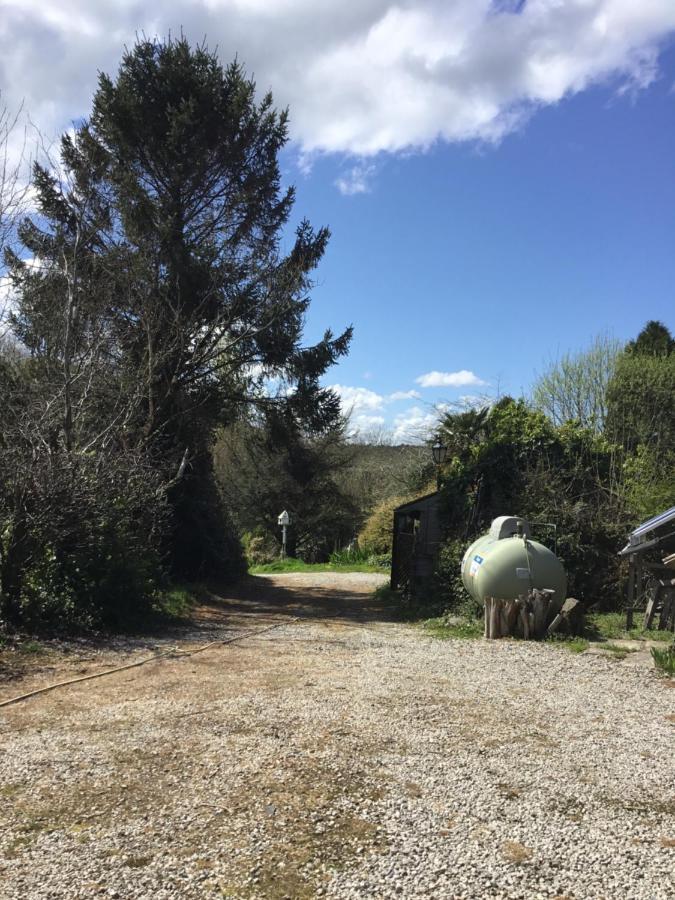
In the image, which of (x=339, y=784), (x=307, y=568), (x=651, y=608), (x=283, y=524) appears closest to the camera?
(x=339, y=784)

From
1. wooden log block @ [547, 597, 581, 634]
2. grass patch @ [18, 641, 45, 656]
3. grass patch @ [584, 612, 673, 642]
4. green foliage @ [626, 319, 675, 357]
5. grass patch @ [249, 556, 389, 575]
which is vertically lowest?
grass patch @ [249, 556, 389, 575]

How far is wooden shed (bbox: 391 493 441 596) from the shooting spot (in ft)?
50.2

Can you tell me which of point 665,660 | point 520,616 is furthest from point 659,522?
point 665,660

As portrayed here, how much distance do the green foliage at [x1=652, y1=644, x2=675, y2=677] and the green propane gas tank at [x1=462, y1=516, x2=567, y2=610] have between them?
2.32 metres

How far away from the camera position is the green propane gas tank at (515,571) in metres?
9.95

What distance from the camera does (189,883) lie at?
9.70 ft

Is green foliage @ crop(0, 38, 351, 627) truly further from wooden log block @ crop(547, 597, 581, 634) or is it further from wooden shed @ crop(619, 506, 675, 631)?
wooden shed @ crop(619, 506, 675, 631)

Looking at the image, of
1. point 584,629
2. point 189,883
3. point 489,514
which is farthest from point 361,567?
point 189,883

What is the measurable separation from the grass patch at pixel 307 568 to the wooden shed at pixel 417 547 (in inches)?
277

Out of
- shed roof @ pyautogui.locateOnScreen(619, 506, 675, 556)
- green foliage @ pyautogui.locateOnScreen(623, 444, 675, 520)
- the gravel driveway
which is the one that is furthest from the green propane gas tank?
green foliage @ pyautogui.locateOnScreen(623, 444, 675, 520)

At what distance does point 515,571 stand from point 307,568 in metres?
16.6

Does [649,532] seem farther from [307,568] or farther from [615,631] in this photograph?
[307,568]

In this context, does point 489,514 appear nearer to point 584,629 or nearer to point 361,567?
point 584,629

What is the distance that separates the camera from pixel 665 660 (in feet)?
23.5
